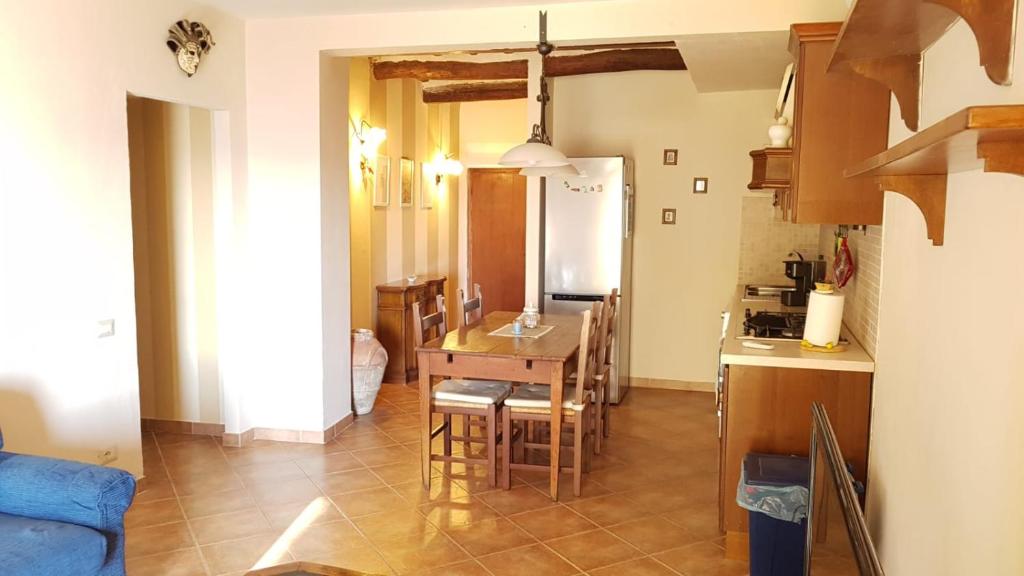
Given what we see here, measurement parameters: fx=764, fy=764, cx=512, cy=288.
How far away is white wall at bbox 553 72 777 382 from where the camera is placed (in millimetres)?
5867

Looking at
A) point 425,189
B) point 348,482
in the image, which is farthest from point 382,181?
point 348,482

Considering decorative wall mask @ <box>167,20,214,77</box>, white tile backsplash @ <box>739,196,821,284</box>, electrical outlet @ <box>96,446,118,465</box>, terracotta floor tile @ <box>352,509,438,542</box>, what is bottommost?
terracotta floor tile @ <box>352,509,438,542</box>

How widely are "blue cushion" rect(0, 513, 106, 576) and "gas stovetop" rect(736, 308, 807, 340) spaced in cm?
271

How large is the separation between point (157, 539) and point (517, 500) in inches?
64.6

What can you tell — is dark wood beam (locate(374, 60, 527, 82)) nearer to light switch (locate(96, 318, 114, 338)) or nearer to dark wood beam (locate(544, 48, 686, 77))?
dark wood beam (locate(544, 48, 686, 77))

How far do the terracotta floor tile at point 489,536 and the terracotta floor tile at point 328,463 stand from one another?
3.40 feet

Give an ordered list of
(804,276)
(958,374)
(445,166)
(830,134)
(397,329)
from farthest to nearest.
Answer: (445,166), (397,329), (804,276), (830,134), (958,374)

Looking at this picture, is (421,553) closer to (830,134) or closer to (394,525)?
(394,525)

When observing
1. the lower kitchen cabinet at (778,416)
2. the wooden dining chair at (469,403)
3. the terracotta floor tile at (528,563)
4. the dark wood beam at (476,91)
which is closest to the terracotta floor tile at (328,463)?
the wooden dining chair at (469,403)

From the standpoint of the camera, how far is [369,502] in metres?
3.76

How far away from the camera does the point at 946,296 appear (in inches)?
65.7

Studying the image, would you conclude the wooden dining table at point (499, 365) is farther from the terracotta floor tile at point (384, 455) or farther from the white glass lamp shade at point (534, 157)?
the white glass lamp shade at point (534, 157)

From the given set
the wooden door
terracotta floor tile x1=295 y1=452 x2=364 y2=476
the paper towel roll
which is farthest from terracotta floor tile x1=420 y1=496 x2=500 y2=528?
the wooden door

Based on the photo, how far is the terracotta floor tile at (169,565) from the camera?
3010mm
